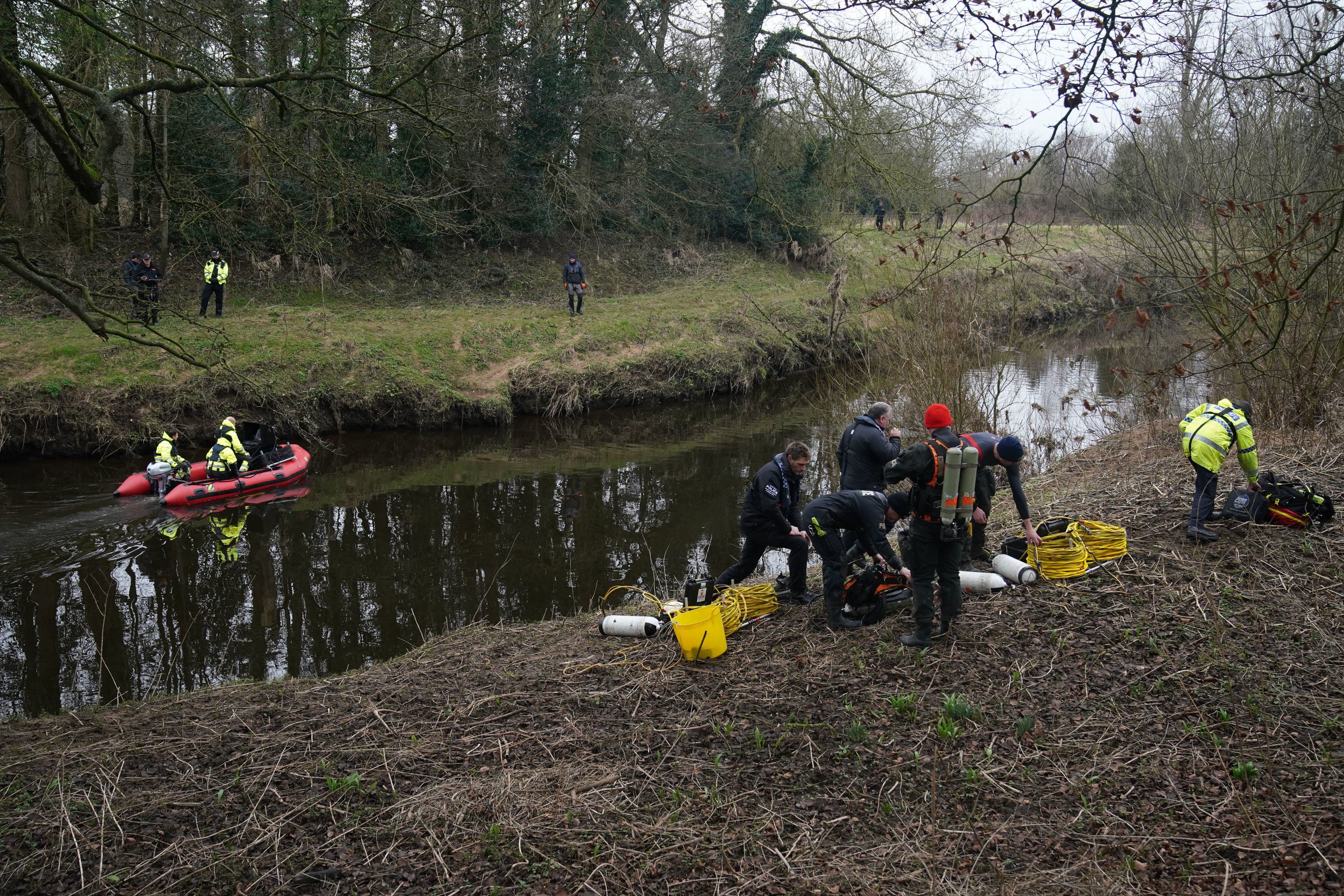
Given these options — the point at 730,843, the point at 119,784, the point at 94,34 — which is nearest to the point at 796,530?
the point at 730,843

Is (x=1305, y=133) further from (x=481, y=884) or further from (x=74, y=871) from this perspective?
(x=74, y=871)

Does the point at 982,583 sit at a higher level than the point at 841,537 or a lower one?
lower

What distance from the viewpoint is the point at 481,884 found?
406cm

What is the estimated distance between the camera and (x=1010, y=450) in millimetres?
6699

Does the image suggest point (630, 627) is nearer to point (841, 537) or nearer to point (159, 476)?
point (841, 537)

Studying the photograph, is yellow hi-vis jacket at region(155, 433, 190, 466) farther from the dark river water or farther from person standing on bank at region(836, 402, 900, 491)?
person standing on bank at region(836, 402, 900, 491)

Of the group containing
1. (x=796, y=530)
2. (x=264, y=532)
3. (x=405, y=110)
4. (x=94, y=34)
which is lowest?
(x=264, y=532)

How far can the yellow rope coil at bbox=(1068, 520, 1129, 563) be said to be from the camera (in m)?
7.03

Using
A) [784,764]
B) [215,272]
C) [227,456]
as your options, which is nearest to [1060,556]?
[784,764]

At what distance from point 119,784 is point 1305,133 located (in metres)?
13.4

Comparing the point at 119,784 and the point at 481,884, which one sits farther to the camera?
the point at 119,784

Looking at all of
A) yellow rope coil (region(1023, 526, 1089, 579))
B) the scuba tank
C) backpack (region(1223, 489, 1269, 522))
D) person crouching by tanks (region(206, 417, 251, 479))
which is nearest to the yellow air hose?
yellow rope coil (region(1023, 526, 1089, 579))

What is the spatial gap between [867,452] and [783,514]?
1.34m

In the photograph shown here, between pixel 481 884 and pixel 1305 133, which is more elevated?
pixel 1305 133
